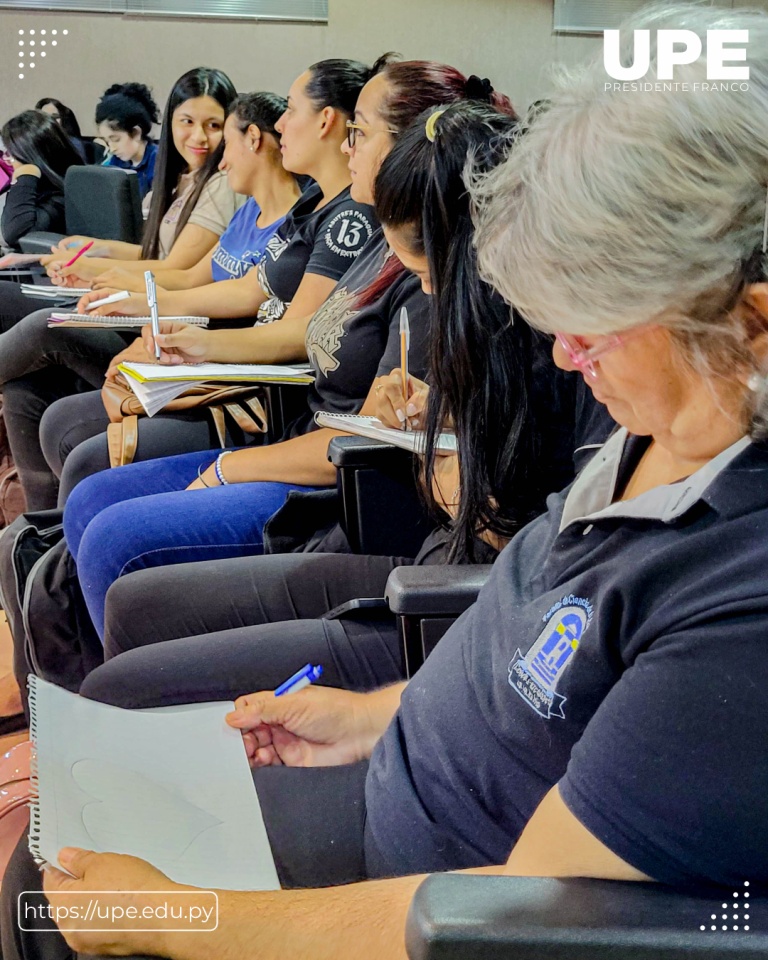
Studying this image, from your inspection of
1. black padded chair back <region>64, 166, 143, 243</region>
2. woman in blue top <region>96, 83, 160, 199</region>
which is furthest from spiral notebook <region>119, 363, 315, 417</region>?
woman in blue top <region>96, 83, 160, 199</region>

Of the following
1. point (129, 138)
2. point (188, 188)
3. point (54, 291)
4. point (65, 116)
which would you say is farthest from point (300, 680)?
point (65, 116)

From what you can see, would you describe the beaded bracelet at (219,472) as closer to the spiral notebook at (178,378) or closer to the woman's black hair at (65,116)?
the spiral notebook at (178,378)

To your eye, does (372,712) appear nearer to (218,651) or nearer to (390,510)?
(218,651)

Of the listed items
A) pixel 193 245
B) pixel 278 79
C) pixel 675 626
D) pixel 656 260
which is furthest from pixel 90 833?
pixel 278 79

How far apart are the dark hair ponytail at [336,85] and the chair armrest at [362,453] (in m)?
0.99

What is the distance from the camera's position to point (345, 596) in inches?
54.0

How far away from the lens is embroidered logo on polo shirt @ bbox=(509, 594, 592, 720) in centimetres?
71

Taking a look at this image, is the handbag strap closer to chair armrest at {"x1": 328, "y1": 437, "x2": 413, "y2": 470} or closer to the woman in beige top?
chair armrest at {"x1": 328, "y1": 437, "x2": 413, "y2": 470}

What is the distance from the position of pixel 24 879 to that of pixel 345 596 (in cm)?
61

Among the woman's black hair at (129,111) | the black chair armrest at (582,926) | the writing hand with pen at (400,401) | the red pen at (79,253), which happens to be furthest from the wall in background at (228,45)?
the black chair armrest at (582,926)

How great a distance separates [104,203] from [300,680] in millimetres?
3090

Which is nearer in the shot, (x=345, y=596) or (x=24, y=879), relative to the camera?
(x=24, y=879)

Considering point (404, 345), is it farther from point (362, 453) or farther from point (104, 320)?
point (104, 320)

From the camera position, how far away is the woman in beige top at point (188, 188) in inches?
120
